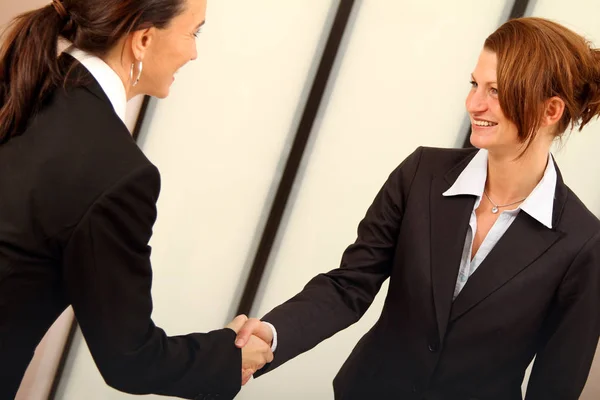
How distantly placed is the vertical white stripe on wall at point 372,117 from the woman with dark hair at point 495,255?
0.96m

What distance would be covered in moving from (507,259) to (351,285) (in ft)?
1.43

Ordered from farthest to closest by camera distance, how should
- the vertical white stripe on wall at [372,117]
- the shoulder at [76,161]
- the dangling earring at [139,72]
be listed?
the vertical white stripe on wall at [372,117] < the dangling earring at [139,72] < the shoulder at [76,161]

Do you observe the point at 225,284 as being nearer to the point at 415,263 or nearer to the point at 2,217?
the point at 415,263

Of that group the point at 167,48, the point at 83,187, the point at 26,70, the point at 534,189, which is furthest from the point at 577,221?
the point at 26,70

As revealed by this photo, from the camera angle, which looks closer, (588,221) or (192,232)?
(588,221)

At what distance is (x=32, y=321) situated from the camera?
1.37 m

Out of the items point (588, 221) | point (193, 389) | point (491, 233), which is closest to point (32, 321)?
point (193, 389)

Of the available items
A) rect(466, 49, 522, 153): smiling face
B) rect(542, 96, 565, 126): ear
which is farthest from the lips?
rect(542, 96, 565, 126): ear

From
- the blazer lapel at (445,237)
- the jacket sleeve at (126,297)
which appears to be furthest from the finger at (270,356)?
the blazer lapel at (445,237)

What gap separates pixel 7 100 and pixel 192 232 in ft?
5.30

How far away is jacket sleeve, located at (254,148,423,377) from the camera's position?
75.5 inches

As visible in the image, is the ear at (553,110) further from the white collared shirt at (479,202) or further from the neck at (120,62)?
the neck at (120,62)

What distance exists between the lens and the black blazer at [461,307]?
1.73 meters

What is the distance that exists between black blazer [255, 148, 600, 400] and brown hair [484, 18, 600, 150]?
9.5 inches
